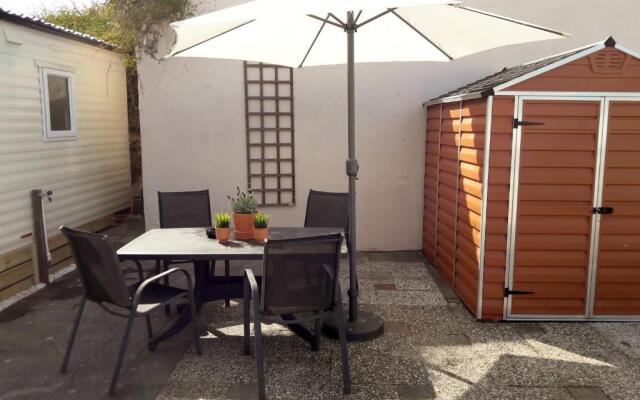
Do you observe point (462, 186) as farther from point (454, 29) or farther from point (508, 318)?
point (454, 29)

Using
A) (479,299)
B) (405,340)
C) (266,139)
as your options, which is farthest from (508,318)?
(266,139)

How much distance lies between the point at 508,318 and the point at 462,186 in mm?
1159

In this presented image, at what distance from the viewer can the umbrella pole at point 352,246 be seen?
140 inches

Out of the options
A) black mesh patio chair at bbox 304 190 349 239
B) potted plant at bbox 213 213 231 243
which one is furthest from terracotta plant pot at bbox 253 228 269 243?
black mesh patio chair at bbox 304 190 349 239

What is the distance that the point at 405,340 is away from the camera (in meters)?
3.71

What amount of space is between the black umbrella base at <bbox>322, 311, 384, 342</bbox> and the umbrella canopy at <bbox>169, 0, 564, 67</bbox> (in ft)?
6.73

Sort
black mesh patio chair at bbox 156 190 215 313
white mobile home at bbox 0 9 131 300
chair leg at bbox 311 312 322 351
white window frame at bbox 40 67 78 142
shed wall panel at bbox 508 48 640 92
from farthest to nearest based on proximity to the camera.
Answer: white window frame at bbox 40 67 78 142 < white mobile home at bbox 0 9 131 300 < black mesh patio chair at bbox 156 190 215 313 < shed wall panel at bbox 508 48 640 92 < chair leg at bbox 311 312 322 351

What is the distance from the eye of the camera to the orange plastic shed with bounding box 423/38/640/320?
382 cm

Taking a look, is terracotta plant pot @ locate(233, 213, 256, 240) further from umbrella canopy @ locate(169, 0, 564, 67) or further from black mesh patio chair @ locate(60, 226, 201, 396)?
umbrella canopy @ locate(169, 0, 564, 67)

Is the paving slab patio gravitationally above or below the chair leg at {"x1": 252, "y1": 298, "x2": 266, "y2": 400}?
below

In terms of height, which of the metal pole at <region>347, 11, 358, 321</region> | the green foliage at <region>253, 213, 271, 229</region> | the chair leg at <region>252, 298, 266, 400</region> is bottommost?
the chair leg at <region>252, 298, 266, 400</region>

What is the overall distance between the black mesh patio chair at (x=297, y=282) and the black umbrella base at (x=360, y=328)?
0.64 m

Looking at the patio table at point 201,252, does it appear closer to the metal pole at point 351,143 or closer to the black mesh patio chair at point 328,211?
the metal pole at point 351,143

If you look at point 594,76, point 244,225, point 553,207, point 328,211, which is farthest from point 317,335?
point 594,76
